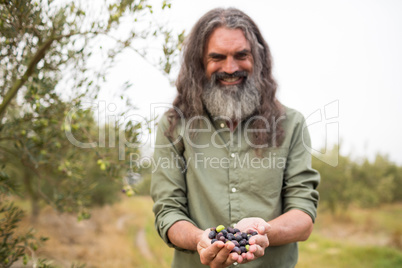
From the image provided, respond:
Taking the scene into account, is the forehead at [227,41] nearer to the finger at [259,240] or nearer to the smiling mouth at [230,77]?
the smiling mouth at [230,77]

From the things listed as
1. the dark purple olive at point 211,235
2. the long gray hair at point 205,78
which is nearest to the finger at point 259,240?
the dark purple olive at point 211,235

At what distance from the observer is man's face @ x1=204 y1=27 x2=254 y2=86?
288 centimetres

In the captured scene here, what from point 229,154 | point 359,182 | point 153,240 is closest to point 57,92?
point 229,154

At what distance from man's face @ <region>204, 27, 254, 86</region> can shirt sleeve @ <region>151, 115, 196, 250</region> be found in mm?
640

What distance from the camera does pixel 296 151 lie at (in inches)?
109

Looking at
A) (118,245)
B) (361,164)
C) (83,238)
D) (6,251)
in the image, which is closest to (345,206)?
(361,164)

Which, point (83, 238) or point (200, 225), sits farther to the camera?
point (83, 238)

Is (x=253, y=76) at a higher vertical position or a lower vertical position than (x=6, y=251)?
higher

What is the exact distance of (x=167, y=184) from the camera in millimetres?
2717

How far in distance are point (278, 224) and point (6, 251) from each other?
211 centimetres

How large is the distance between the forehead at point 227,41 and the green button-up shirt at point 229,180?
0.63 meters

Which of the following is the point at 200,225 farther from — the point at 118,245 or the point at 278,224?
the point at 118,245

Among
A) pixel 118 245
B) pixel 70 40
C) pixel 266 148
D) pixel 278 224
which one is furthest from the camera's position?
pixel 118 245

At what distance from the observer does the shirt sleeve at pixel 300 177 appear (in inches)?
102
